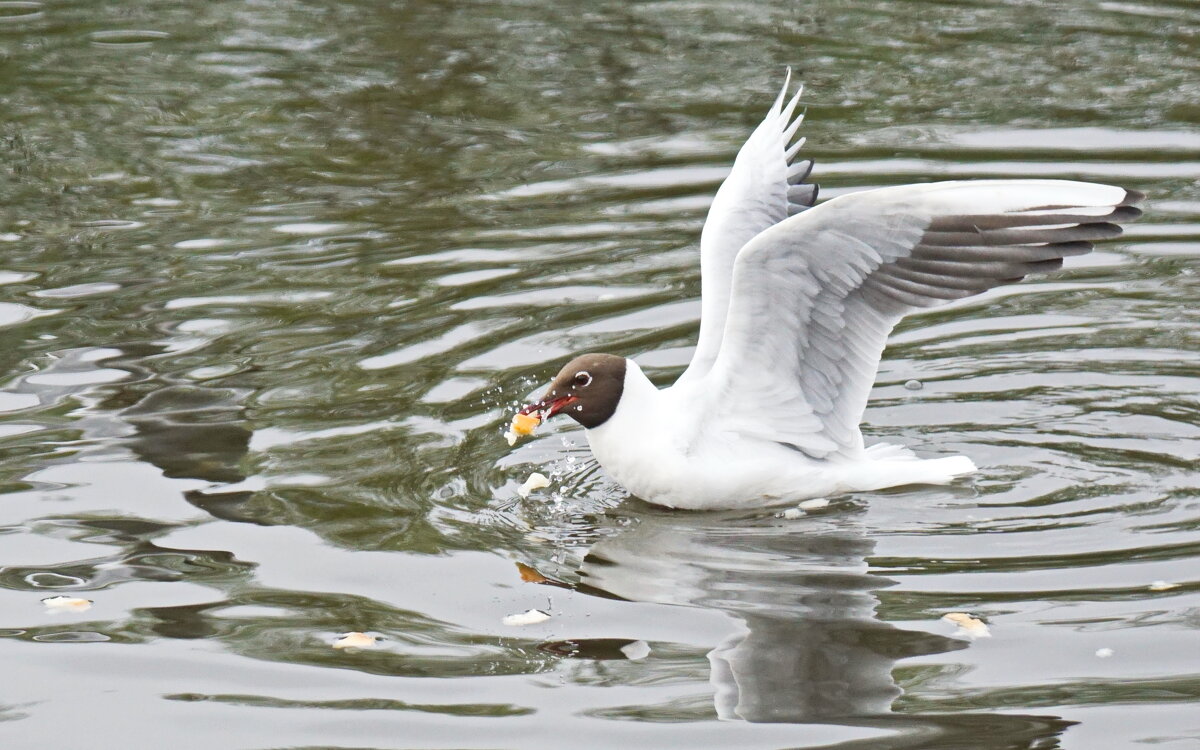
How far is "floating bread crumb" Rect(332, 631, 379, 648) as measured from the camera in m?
5.70

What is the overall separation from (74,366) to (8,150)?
446 centimetres

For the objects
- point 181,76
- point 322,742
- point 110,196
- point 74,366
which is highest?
point 181,76

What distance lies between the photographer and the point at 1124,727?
4.87m

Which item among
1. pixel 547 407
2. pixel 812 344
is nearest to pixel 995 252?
pixel 812 344

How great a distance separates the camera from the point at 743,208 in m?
7.89

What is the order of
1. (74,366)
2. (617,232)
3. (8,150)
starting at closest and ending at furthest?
(74,366) → (617,232) → (8,150)

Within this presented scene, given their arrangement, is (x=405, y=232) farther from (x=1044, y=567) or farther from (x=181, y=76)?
(x=1044, y=567)

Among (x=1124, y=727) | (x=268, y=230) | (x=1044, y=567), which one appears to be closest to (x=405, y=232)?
(x=268, y=230)

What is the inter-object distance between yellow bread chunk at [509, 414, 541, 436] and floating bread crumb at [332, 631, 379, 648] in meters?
→ 1.52

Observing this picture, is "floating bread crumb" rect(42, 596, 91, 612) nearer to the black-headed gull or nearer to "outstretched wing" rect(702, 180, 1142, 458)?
the black-headed gull

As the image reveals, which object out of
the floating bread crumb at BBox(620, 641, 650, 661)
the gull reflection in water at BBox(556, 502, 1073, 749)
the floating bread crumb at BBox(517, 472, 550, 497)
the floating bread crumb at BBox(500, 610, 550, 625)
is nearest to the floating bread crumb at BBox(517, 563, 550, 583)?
the gull reflection in water at BBox(556, 502, 1073, 749)

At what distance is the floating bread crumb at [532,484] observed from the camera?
7105 mm

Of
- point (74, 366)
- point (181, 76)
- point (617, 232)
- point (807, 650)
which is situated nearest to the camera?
point (807, 650)

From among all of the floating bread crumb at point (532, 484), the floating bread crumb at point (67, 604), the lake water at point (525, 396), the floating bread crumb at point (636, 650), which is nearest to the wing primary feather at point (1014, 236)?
the lake water at point (525, 396)
